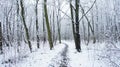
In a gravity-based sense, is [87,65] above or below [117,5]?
below

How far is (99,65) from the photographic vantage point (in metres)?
10.7

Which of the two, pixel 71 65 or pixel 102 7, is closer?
pixel 71 65

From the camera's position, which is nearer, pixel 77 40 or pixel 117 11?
pixel 77 40

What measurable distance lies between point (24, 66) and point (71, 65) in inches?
119

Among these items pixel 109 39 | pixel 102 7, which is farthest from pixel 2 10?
pixel 109 39

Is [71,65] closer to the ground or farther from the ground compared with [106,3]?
closer to the ground

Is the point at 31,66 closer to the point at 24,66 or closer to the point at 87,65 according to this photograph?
the point at 24,66

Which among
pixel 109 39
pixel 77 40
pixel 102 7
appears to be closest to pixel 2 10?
pixel 77 40

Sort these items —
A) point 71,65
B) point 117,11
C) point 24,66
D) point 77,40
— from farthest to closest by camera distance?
point 117,11
point 77,40
point 71,65
point 24,66

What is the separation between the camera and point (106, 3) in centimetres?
5241

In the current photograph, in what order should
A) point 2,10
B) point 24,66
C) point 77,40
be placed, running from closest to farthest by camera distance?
point 24,66, point 77,40, point 2,10

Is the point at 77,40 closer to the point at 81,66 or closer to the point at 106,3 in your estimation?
the point at 81,66

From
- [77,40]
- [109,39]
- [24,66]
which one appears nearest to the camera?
[109,39]

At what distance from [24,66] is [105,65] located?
4.94m
